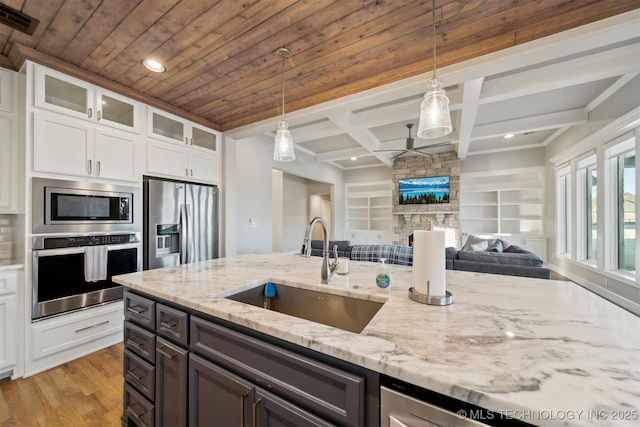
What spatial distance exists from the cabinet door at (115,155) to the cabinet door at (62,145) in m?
0.05

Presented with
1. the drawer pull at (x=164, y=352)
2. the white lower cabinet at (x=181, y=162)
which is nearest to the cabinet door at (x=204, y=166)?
the white lower cabinet at (x=181, y=162)

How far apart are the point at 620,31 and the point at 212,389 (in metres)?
2.99

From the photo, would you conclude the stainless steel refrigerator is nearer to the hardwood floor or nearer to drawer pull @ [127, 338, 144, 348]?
the hardwood floor

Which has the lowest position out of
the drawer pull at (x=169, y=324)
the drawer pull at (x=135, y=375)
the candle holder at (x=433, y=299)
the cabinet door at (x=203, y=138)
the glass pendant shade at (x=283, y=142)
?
the drawer pull at (x=135, y=375)

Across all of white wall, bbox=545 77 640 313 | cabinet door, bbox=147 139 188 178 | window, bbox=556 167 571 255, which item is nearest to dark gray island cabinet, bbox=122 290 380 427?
cabinet door, bbox=147 139 188 178

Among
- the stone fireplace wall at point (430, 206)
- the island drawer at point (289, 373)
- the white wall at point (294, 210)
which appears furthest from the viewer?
the white wall at point (294, 210)

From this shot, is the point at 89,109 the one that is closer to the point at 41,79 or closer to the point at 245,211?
the point at 41,79

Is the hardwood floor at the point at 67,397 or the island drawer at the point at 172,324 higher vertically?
the island drawer at the point at 172,324

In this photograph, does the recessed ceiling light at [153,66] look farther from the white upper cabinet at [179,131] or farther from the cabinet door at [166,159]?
the cabinet door at [166,159]

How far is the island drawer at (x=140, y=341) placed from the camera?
1.37 meters

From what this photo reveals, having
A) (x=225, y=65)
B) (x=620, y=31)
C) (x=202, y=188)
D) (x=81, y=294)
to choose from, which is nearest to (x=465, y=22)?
(x=620, y=31)

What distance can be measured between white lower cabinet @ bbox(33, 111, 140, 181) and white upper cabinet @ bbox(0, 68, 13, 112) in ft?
1.25

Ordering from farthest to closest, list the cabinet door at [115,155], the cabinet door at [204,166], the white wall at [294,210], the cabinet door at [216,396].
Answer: the white wall at [294,210], the cabinet door at [204,166], the cabinet door at [115,155], the cabinet door at [216,396]

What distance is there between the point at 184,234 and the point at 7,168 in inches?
56.8
